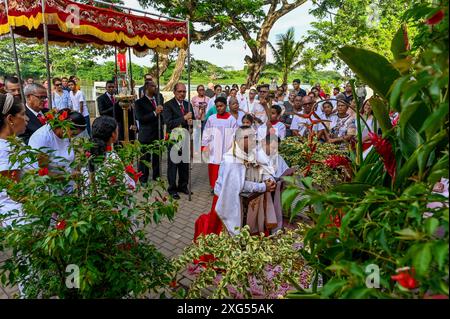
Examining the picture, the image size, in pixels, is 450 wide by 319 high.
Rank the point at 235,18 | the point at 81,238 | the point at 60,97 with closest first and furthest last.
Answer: the point at 81,238 → the point at 60,97 → the point at 235,18

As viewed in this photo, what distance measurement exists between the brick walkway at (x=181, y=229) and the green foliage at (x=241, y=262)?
4.17ft

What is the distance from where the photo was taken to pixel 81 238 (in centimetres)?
141

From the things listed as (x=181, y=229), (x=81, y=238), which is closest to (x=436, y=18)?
(x=81, y=238)

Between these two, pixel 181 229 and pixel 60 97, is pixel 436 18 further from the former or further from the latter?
pixel 60 97

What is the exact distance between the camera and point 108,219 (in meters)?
1.50

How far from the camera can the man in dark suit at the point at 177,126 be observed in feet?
18.7

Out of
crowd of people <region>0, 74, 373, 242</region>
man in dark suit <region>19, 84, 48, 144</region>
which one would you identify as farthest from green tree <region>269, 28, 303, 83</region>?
man in dark suit <region>19, 84, 48, 144</region>

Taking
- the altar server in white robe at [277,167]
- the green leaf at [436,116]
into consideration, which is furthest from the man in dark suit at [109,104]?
the green leaf at [436,116]

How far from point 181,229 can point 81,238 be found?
10.1ft

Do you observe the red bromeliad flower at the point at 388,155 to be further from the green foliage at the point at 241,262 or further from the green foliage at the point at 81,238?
the green foliage at the point at 81,238

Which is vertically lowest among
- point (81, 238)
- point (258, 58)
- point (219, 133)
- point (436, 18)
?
point (81, 238)

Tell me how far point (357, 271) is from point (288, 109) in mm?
8036

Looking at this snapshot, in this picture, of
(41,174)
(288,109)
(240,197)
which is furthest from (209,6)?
(41,174)

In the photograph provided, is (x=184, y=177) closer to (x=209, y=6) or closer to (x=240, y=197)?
(x=240, y=197)
